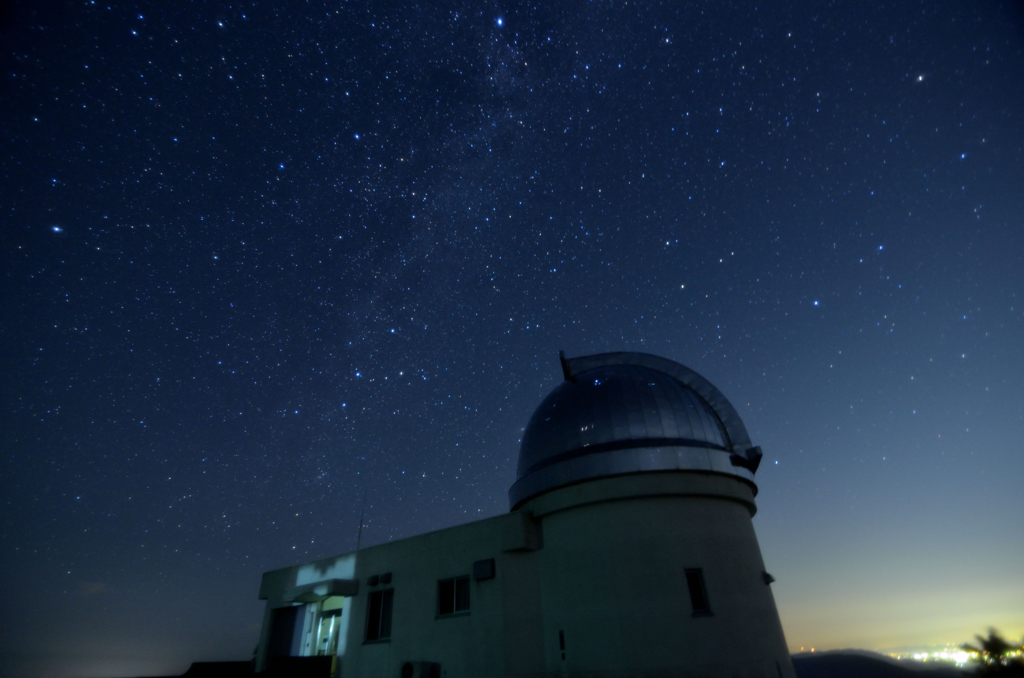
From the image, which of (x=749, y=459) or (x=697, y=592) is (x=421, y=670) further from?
(x=749, y=459)

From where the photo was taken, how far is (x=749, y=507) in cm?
1196

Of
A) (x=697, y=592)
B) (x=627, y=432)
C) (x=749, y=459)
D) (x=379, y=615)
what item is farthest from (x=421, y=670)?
(x=749, y=459)

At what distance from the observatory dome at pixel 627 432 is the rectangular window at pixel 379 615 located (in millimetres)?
4517

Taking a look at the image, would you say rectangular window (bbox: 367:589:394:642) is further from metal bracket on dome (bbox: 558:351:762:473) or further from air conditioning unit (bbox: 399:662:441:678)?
metal bracket on dome (bbox: 558:351:762:473)

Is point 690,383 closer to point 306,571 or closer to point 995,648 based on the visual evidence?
point 995,648

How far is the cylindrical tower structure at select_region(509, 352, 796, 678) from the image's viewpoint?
950cm

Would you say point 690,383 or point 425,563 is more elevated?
point 690,383

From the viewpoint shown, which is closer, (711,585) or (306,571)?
(711,585)

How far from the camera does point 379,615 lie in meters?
13.4

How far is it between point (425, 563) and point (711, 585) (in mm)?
6959

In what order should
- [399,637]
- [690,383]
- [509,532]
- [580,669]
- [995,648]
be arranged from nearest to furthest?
[995,648] → [580,669] → [509,532] → [399,637] → [690,383]

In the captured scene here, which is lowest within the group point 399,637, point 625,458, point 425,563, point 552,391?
point 399,637

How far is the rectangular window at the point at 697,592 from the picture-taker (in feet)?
32.0

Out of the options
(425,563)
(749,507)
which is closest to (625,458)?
(749,507)
